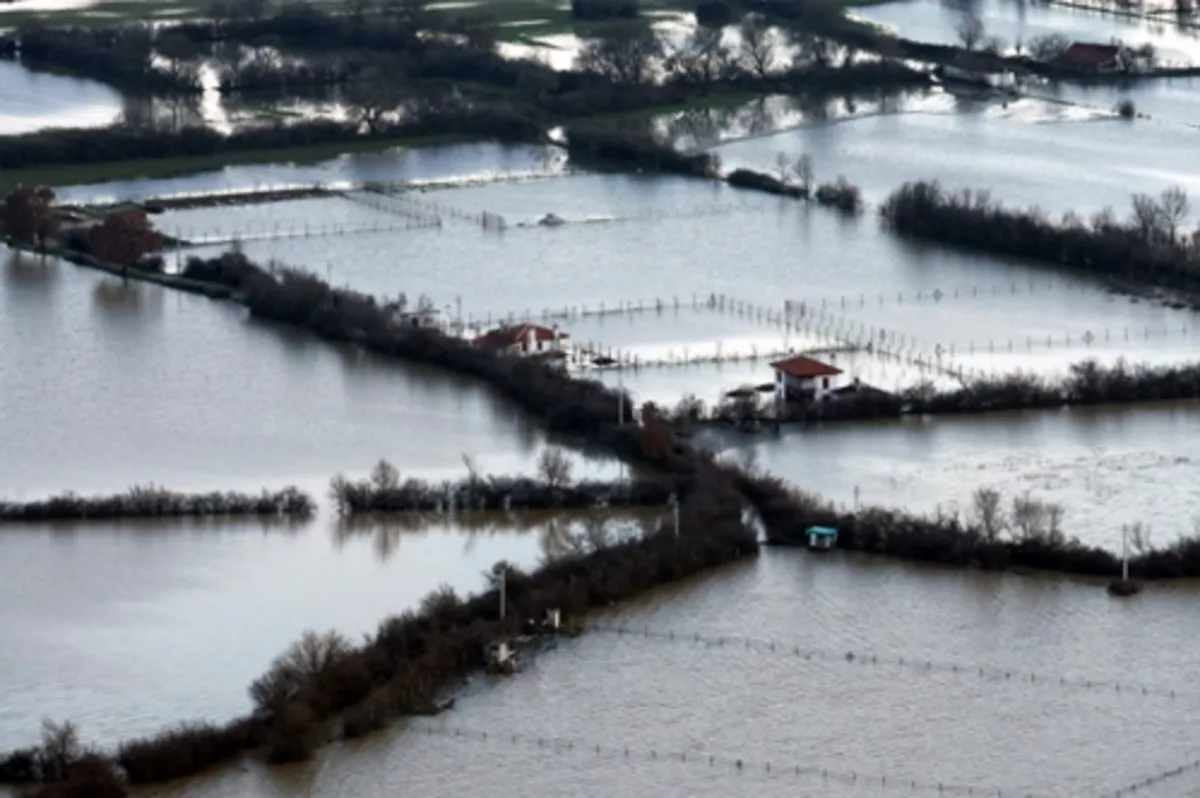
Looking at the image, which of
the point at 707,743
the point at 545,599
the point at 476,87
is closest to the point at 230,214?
the point at 476,87

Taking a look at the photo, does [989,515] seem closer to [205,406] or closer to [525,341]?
[525,341]

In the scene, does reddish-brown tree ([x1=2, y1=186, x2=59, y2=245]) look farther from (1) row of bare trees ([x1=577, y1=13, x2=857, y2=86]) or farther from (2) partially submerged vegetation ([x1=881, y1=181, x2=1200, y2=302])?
(1) row of bare trees ([x1=577, y1=13, x2=857, y2=86])

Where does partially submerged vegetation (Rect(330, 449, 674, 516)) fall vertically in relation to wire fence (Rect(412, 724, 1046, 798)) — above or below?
above

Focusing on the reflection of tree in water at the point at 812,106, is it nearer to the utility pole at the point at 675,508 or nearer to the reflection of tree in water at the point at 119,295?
the reflection of tree in water at the point at 119,295

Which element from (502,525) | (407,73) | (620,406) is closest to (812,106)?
(407,73)

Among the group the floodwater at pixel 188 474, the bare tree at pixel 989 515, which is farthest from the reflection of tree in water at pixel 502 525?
the bare tree at pixel 989 515

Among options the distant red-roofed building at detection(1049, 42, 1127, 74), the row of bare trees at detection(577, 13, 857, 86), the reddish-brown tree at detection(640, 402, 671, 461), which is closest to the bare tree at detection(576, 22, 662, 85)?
the row of bare trees at detection(577, 13, 857, 86)
